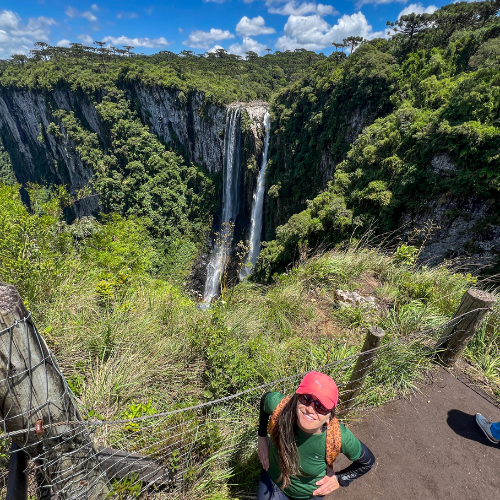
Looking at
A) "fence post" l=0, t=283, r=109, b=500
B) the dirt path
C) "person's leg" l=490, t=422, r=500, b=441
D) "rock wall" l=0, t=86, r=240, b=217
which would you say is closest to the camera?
"fence post" l=0, t=283, r=109, b=500

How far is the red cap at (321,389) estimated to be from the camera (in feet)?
4.40

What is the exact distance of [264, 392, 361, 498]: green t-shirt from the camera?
153cm

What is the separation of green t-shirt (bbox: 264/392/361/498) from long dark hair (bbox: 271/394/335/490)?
2.0 inches

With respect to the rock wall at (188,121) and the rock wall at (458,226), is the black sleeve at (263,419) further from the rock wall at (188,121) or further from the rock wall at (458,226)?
the rock wall at (188,121)

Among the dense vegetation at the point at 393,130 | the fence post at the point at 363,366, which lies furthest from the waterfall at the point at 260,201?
the fence post at the point at 363,366

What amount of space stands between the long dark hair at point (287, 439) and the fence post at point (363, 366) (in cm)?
82

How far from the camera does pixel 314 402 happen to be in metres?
1.39

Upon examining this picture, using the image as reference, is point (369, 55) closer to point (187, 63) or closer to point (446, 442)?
point (446, 442)

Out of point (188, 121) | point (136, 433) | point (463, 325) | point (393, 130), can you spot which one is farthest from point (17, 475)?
point (188, 121)

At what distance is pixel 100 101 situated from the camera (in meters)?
39.7

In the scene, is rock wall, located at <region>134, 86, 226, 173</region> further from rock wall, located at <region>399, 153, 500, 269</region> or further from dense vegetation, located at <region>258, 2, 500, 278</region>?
rock wall, located at <region>399, 153, 500, 269</region>

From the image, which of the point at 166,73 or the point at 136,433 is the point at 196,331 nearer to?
the point at 136,433

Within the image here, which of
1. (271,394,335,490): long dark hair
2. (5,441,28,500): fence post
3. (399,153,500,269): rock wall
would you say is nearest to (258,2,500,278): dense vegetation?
(399,153,500,269): rock wall

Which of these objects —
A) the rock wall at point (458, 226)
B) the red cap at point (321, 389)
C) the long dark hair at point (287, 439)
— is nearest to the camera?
the red cap at point (321, 389)
